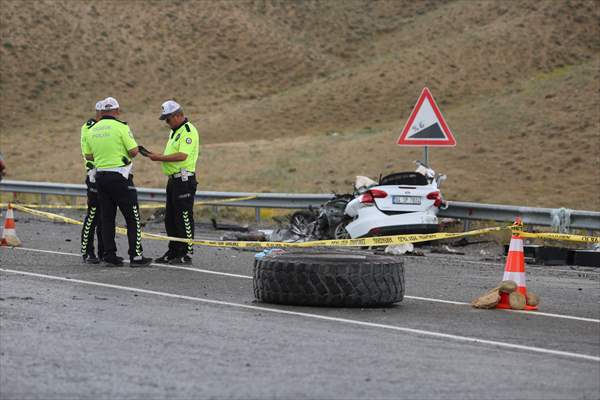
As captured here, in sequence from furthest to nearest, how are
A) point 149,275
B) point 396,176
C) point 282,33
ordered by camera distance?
point 282,33 < point 396,176 < point 149,275

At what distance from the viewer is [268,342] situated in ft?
30.1

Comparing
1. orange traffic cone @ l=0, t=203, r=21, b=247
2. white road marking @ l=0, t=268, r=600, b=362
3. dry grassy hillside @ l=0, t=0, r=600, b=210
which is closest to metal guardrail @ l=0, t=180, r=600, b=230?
orange traffic cone @ l=0, t=203, r=21, b=247

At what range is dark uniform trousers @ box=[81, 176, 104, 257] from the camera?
599 inches

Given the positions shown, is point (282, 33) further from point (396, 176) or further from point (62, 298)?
point (62, 298)

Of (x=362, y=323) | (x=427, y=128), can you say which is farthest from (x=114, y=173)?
(x=427, y=128)

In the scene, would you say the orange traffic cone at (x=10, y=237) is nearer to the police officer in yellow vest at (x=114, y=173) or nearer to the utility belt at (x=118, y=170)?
the police officer in yellow vest at (x=114, y=173)

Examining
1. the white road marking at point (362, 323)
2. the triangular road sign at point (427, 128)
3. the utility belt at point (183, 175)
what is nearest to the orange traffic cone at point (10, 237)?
the utility belt at point (183, 175)

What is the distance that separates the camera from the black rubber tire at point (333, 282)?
11.1m

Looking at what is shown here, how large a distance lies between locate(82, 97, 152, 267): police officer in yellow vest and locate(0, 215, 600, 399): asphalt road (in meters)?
1.00

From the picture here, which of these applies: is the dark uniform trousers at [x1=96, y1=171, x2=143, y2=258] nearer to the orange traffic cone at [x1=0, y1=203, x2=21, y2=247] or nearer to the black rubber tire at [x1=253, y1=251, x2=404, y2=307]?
the orange traffic cone at [x1=0, y1=203, x2=21, y2=247]

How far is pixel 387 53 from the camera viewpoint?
203ft

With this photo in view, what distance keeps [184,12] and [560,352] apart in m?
63.5

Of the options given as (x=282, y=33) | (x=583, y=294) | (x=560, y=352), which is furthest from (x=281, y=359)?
(x=282, y=33)

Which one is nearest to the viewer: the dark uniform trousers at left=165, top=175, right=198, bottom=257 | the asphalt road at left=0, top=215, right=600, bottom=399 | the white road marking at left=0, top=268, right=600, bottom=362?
the asphalt road at left=0, top=215, right=600, bottom=399
